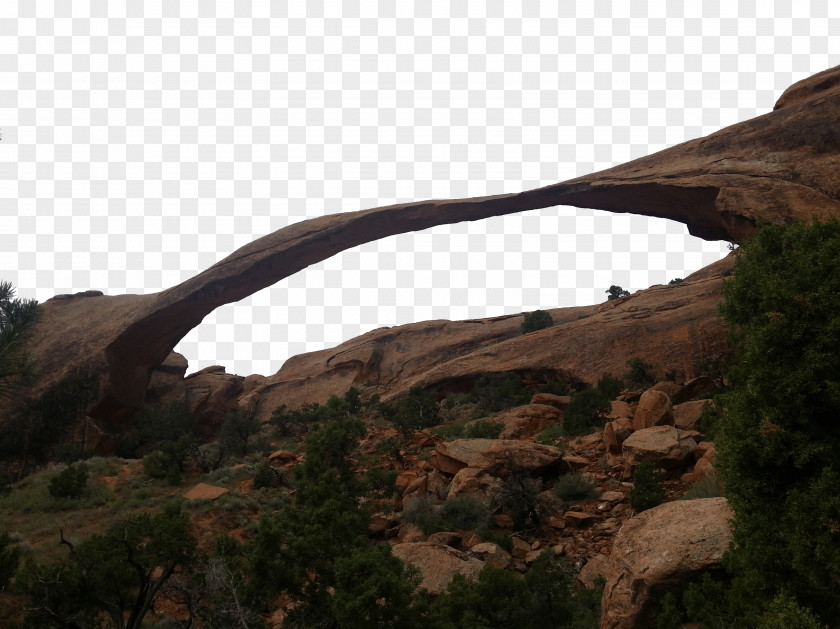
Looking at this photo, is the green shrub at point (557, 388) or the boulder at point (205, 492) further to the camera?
the green shrub at point (557, 388)

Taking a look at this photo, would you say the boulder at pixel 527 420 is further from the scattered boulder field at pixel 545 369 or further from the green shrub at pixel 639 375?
the green shrub at pixel 639 375

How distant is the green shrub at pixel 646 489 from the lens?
31.8 feet

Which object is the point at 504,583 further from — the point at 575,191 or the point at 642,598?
the point at 575,191

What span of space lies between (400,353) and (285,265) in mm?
10001

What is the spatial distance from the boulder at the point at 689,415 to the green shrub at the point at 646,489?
3.75 m

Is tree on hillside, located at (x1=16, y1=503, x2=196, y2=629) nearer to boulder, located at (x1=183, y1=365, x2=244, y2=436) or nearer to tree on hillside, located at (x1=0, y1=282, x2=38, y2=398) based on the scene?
tree on hillside, located at (x1=0, y1=282, x2=38, y2=398)

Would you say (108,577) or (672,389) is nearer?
(108,577)

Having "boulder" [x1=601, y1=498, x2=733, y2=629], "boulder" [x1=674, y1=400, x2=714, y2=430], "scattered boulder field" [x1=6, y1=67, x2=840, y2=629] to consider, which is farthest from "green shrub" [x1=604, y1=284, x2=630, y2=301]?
"boulder" [x1=601, y1=498, x2=733, y2=629]

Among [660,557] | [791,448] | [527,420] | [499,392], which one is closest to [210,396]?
[499,392]

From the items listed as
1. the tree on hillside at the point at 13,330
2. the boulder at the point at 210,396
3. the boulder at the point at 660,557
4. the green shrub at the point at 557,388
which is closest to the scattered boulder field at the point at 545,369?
the boulder at the point at 660,557

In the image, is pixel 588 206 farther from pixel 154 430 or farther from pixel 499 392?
pixel 154 430

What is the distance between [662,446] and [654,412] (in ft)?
7.21

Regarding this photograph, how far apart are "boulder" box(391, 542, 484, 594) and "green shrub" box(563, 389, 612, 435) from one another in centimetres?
701

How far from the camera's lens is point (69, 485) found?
14.3m
